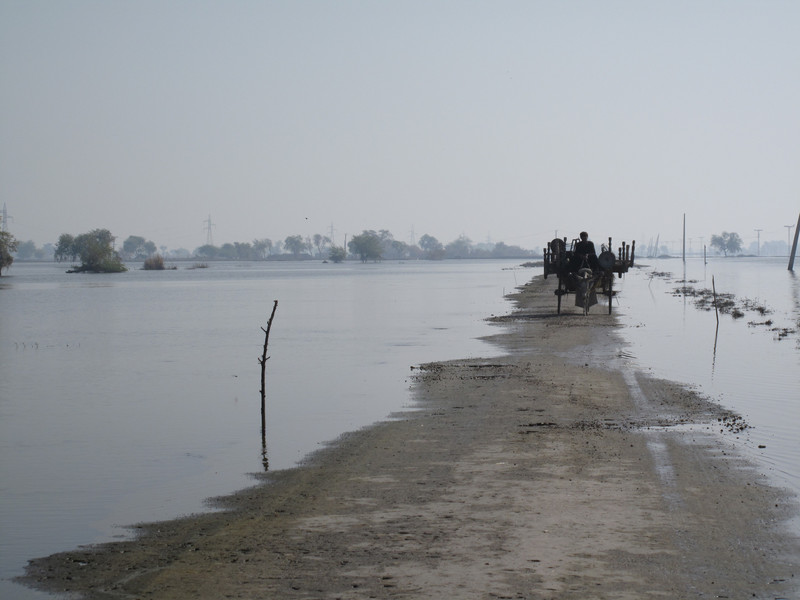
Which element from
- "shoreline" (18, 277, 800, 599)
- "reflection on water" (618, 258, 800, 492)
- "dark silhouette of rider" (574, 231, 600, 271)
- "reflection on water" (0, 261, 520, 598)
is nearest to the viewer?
"shoreline" (18, 277, 800, 599)

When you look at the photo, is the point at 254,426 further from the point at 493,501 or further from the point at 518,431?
the point at 493,501

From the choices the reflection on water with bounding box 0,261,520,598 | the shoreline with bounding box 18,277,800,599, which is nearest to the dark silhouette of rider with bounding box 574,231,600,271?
the reflection on water with bounding box 0,261,520,598

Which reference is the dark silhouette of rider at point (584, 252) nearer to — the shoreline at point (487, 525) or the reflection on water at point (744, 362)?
the reflection on water at point (744, 362)

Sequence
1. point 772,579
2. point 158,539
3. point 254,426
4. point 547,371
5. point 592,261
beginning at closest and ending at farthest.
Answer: point 772,579, point 158,539, point 254,426, point 547,371, point 592,261

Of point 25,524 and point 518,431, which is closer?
point 25,524

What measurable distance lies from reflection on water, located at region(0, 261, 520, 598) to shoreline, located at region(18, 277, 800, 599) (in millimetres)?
964

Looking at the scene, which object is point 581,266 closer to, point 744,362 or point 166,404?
point 744,362

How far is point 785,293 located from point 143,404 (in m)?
52.0

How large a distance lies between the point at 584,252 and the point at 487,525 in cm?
2765

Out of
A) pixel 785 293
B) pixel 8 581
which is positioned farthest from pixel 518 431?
pixel 785 293

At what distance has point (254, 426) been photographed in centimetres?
1509

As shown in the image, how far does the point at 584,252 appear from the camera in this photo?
115 ft

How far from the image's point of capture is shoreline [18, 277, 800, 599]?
696 centimetres

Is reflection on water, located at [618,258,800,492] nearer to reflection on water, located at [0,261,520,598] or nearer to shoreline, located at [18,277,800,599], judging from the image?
shoreline, located at [18,277,800,599]
